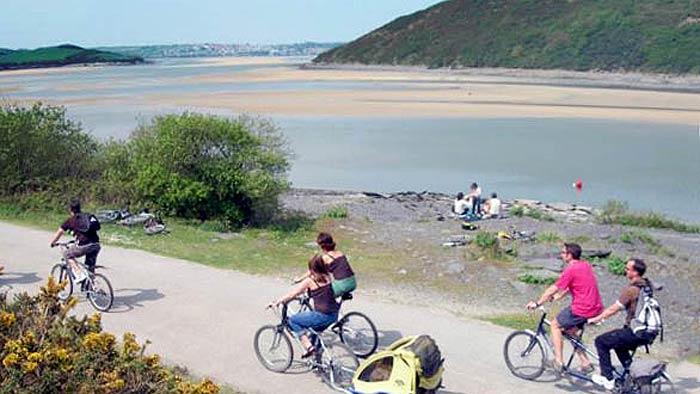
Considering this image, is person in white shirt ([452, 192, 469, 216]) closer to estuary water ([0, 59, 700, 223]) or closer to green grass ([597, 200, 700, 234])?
green grass ([597, 200, 700, 234])

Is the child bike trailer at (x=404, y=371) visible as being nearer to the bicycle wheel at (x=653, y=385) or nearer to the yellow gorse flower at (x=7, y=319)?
the bicycle wheel at (x=653, y=385)

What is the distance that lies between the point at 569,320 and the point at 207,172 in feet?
41.1

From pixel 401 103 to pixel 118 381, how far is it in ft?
190

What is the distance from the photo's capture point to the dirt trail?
9.04 meters

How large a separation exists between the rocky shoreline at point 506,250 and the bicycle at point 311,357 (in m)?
3.60

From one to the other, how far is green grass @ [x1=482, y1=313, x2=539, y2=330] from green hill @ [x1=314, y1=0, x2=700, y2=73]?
9264 centimetres

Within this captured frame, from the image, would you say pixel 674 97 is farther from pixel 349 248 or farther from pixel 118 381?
pixel 118 381

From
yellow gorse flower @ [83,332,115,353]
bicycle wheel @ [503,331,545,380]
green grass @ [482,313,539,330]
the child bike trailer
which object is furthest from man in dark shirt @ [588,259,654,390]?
yellow gorse flower @ [83,332,115,353]

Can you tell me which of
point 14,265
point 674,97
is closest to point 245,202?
point 14,265

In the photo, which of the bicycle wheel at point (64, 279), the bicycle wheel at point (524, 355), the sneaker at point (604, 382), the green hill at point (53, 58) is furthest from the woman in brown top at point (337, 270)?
the green hill at point (53, 58)

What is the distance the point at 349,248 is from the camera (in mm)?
18375

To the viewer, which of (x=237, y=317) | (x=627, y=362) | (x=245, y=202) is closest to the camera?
(x=627, y=362)

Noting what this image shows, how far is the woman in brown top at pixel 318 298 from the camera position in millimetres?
8797

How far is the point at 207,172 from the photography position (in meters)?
19.9
